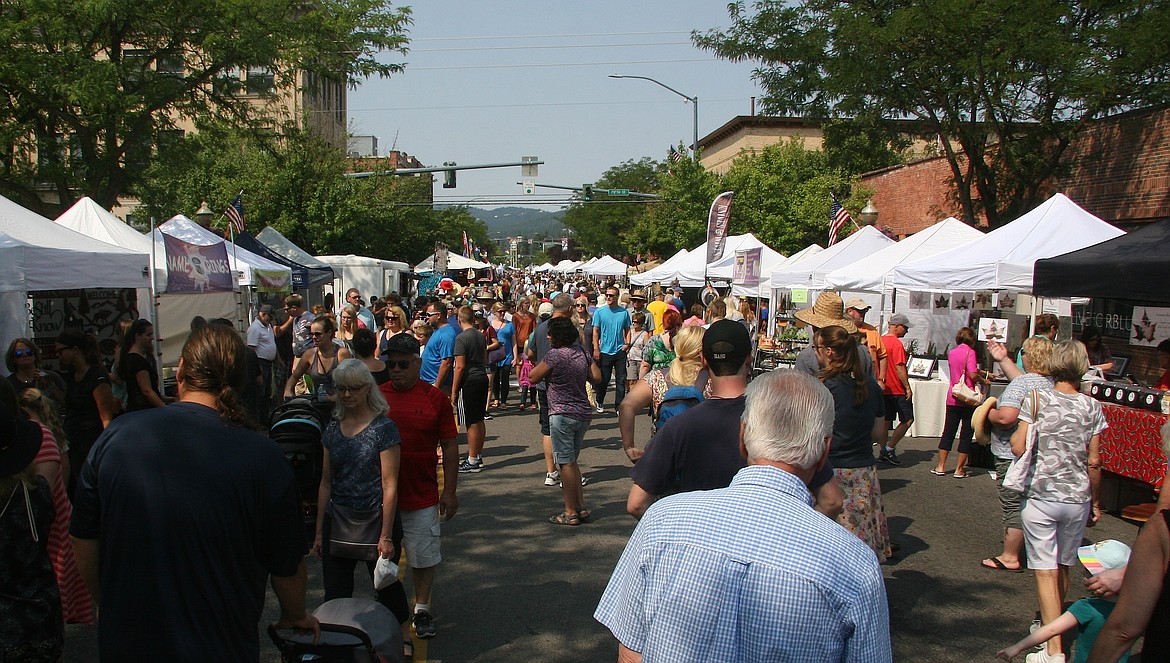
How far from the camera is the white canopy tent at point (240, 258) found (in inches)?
480

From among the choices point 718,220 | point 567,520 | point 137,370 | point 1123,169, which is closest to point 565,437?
point 567,520

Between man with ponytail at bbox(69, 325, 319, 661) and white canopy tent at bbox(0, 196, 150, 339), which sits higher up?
white canopy tent at bbox(0, 196, 150, 339)

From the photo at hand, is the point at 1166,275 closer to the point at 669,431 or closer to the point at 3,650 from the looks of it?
the point at 669,431

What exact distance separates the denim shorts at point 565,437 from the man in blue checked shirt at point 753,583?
5517 millimetres

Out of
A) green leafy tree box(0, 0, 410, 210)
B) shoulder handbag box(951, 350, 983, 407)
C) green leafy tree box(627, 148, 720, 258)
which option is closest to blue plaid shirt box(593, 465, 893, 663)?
shoulder handbag box(951, 350, 983, 407)

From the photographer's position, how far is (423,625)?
5195 millimetres

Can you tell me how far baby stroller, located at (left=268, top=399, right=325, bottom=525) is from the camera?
5.85m

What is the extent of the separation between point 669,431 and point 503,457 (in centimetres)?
724

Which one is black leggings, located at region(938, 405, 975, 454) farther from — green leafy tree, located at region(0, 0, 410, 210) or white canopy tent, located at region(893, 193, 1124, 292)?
green leafy tree, located at region(0, 0, 410, 210)

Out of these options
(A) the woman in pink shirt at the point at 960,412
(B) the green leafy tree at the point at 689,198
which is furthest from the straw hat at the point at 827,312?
(B) the green leafy tree at the point at 689,198

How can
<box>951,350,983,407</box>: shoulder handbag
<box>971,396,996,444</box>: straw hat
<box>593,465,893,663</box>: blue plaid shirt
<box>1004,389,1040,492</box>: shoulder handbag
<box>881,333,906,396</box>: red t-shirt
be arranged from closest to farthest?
<box>593,465,893,663</box>: blue plaid shirt → <box>1004,389,1040,492</box>: shoulder handbag → <box>971,396,996,444</box>: straw hat → <box>951,350,983,407</box>: shoulder handbag → <box>881,333,906,396</box>: red t-shirt

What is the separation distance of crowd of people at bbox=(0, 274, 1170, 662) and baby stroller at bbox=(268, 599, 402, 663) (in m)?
0.26

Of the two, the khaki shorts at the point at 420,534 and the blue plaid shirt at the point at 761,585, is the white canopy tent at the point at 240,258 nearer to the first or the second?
the khaki shorts at the point at 420,534

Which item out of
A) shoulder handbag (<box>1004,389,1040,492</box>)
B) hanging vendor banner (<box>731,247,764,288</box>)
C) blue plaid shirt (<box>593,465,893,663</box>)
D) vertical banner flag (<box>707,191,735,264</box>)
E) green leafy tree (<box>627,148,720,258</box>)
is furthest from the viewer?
green leafy tree (<box>627,148,720,258</box>)
